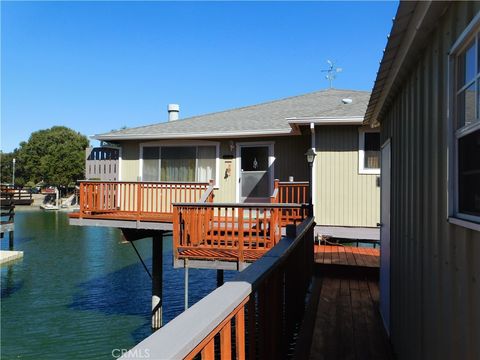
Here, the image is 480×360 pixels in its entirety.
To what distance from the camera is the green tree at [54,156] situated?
52.2 meters

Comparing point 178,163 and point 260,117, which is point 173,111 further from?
point 260,117

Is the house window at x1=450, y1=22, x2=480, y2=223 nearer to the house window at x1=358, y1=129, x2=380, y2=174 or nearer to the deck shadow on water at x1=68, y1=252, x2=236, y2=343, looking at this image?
the house window at x1=358, y1=129, x2=380, y2=174

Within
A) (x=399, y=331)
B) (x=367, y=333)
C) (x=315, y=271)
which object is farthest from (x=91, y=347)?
(x=399, y=331)

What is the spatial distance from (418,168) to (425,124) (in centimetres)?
34

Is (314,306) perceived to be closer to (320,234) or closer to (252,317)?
(252,317)

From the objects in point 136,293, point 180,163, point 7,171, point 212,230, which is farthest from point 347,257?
point 7,171

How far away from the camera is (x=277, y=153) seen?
11469 millimetres

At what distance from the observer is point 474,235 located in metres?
1.66

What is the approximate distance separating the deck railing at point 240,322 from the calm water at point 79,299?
758 centimetres

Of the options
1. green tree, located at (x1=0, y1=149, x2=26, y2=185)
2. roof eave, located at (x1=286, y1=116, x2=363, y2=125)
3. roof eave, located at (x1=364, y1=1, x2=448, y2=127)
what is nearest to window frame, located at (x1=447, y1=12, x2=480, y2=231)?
roof eave, located at (x1=364, y1=1, x2=448, y2=127)

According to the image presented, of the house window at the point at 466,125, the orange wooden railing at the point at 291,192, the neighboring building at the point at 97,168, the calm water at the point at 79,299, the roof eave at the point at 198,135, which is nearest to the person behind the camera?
the house window at the point at 466,125

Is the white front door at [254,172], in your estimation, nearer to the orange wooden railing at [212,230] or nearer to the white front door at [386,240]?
the orange wooden railing at [212,230]

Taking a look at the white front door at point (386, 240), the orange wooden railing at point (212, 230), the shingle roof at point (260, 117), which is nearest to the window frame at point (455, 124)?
the white front door at point (386, 240)

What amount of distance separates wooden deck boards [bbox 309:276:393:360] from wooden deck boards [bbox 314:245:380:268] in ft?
2.26
